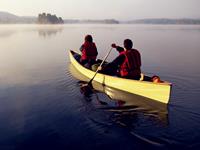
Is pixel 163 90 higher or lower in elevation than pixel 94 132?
higher

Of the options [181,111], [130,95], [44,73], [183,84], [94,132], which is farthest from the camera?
[44,73]

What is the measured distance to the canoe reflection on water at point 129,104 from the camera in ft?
33.0

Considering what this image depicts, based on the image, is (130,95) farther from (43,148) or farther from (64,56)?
(64,56)

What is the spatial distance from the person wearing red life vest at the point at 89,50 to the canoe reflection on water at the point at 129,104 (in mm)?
2707

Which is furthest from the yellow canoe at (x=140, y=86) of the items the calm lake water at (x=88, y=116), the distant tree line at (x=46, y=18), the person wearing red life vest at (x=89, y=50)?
the distant tree line at (x=46, y=18)

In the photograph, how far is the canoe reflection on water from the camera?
1006 cm

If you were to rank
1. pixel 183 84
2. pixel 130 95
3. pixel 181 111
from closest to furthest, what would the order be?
pixel 181 111 < pixel 130 95 < pixel 183 84

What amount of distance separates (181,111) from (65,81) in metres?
6.79

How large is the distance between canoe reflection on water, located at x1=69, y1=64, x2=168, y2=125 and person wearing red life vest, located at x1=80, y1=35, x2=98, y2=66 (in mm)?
2707

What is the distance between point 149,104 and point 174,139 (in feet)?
9.92

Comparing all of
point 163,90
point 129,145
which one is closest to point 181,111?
point 163,90

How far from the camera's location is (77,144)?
7844 mm

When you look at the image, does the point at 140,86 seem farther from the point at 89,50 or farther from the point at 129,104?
the point at 89,50

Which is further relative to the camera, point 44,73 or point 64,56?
point 64,56
